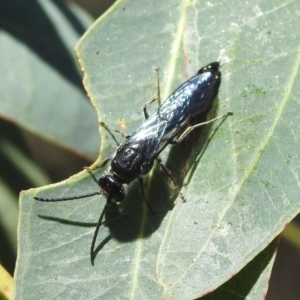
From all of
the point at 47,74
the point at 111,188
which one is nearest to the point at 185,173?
the point at 111,188

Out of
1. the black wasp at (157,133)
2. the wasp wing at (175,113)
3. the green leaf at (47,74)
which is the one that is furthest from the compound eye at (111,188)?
the green leaf at (47,74)

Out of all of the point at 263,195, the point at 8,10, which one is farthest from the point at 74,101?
the point at 263,195

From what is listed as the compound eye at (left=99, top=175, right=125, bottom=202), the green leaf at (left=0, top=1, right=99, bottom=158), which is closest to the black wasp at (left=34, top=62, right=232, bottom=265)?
the compound eye at (left=99, top=175, right=125, bottom=202)

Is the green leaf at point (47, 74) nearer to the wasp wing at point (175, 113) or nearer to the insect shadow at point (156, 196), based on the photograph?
the wasp wing at point (175, 113)

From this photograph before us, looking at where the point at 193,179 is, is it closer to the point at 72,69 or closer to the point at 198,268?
the point at 198,268

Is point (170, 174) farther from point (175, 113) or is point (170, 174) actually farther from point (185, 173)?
point (175, 113)

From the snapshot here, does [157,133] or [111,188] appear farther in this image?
[157,133]
